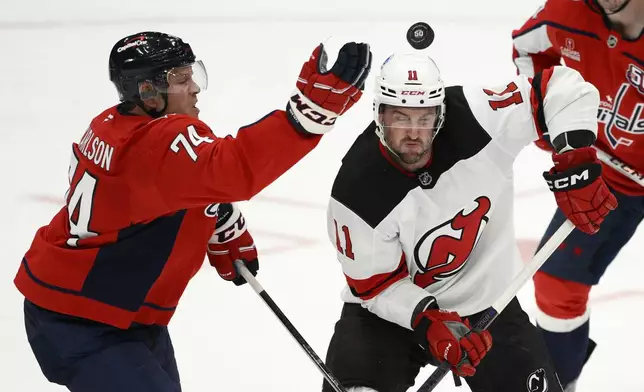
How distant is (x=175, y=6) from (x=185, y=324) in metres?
4.02

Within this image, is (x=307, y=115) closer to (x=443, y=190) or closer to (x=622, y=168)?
(x=443, y=190)

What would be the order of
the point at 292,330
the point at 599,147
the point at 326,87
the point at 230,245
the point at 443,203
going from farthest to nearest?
1. the point at 599,147
2. the point at 230,245
3. the point at 292,330
4. the point at 443,203
5. the point at 326,87

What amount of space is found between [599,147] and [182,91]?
1.42 m

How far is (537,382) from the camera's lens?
2518mm

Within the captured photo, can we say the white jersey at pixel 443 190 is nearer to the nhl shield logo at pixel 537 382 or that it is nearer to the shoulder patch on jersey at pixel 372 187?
the shoulder patch on jersey at pixel 372 187

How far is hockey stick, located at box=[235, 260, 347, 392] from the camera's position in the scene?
2.50 metres

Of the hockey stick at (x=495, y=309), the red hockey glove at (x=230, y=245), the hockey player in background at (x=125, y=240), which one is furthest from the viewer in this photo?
the red hockey glove at (x=230, y=245)

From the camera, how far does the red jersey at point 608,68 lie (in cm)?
298

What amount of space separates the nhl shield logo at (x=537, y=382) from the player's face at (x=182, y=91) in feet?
3.47

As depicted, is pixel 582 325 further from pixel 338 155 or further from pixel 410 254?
→ pixel 338 155

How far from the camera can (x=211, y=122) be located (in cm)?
528

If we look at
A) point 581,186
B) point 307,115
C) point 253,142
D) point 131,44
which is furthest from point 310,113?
point 581,186

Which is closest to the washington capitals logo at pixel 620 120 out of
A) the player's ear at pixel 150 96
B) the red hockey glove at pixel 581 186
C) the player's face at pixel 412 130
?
the red hockey glove at pixel 581 186

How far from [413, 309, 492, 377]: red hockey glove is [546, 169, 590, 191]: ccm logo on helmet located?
16.1 inches
